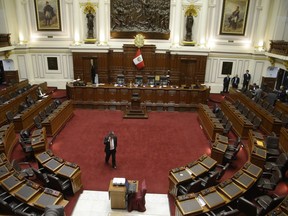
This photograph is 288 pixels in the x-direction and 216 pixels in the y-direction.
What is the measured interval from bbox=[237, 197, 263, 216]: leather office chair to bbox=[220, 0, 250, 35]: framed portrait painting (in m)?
13.2

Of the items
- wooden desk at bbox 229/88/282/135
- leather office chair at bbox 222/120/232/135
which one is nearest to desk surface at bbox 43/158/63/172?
leather office chair at bbox 222/120/232/135

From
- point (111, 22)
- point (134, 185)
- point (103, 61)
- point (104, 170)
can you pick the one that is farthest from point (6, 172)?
point (111, 22)

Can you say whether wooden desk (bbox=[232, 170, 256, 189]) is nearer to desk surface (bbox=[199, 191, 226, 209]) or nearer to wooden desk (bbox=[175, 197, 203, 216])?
desk surface (bbox=[199, 191, 226, 209])

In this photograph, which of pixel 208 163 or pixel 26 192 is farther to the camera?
pixel 208 163

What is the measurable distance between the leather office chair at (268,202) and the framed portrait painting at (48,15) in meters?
15.5

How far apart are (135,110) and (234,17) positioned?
9.27m

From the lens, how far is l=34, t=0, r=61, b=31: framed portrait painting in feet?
52.6

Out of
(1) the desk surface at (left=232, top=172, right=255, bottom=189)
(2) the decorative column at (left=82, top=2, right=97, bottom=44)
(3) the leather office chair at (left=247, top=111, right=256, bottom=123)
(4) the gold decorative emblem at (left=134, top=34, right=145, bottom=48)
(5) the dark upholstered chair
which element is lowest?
(5) the dark upholstered chair

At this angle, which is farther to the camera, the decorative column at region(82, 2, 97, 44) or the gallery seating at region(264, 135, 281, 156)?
the decorative column at region(82, 2, 97, 44)

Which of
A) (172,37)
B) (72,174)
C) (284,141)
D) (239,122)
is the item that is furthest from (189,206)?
(172,37)

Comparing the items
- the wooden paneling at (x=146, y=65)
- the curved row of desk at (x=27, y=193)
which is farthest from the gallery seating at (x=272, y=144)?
the wooden paneling at (x=146, y=65)

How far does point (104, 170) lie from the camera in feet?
26.9

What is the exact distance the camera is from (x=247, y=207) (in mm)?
5516

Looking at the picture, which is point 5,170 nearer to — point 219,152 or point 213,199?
point 213,199
